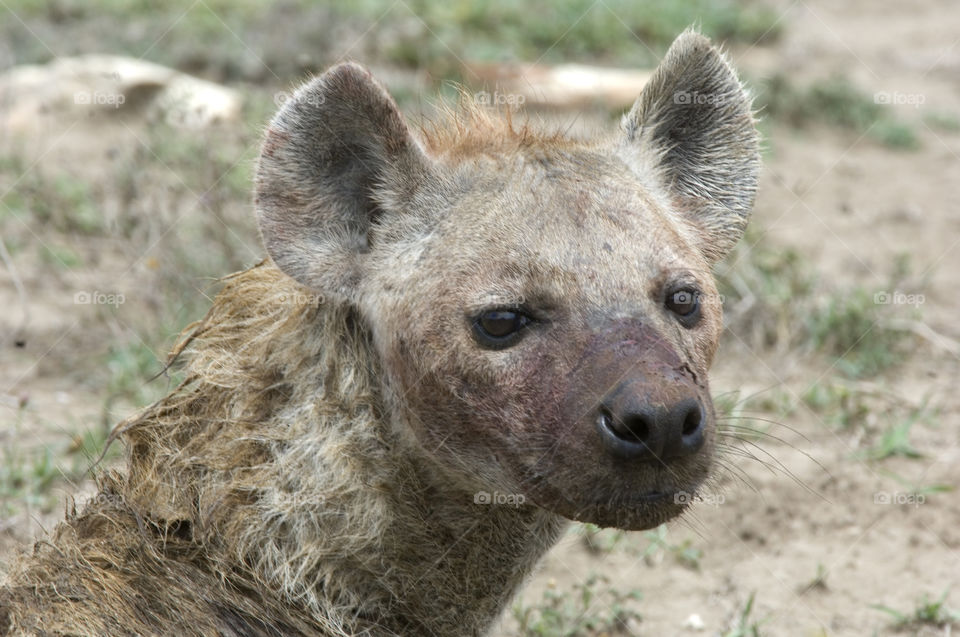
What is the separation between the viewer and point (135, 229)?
6.57m

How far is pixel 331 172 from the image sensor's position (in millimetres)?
3461

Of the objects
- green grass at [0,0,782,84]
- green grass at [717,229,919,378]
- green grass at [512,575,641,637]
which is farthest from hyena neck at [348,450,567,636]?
green grass at [0,0,782,84]

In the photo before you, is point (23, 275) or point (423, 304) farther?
point (23, 275)

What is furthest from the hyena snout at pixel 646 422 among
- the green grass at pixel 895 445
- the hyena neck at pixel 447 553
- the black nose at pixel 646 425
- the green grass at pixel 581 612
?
the green grass at pixel 895 445

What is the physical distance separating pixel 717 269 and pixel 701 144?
2.74 meters

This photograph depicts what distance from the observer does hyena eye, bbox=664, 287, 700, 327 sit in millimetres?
3223

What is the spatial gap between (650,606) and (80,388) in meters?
3.06

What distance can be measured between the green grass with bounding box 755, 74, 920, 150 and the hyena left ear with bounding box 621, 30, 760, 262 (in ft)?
19.5

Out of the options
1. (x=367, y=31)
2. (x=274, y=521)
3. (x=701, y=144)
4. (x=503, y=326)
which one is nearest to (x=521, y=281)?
(x=503, y=326)

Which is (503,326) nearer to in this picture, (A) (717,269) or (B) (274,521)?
(B) (274,521)

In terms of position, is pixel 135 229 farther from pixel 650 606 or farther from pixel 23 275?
pixel 650 606

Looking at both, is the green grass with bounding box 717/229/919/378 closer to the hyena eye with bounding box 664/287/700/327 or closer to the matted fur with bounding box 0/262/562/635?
the hyena eye with bounding box 664/287/700/327

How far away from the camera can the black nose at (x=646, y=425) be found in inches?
108

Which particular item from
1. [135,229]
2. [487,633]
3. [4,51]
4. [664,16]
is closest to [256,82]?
[4,51]
